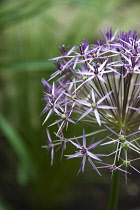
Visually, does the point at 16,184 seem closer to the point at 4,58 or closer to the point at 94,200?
the point at 94,200

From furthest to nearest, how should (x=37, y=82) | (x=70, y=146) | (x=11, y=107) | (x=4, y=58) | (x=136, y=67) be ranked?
(x=4, y=58) → (x=11, y=107) → (x=37, y=82) → (x=70, y=146) → (x=136, y=67)

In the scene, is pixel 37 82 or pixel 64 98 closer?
pixel 64 98

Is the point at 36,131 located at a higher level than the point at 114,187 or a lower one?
higher

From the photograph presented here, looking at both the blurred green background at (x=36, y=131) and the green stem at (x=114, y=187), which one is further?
the blurred green background at (x=36, y=131)

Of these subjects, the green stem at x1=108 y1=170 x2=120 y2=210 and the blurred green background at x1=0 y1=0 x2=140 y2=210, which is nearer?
the green stem at x1=108 y1=170 x2=120 y2=210

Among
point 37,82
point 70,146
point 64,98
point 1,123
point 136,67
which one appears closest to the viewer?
point 136,67

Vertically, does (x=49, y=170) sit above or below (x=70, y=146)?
below

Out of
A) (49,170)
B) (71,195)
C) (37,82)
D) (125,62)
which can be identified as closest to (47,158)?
(49,170)

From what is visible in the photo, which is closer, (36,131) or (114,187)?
(114,187)
